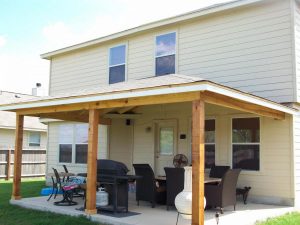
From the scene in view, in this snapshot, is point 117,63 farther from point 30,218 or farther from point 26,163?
point 26,163

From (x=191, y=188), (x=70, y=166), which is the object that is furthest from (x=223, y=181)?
(x=70, y=166)

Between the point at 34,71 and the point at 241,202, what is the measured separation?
143 ft

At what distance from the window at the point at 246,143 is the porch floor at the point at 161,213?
1.13m

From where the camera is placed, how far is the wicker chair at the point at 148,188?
8.98 m

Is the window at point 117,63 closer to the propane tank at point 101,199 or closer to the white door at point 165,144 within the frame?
the white door at point 165,144

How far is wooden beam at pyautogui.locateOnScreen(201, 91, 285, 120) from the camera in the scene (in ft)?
22.6

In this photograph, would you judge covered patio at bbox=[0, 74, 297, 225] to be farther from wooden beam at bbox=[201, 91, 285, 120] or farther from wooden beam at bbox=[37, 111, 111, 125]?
wooden beam at bbox=[37, 111, 111, 125]

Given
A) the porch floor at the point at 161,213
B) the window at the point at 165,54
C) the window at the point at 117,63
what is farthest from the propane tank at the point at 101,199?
the window at the point at 117,63

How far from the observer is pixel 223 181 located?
27.2ft

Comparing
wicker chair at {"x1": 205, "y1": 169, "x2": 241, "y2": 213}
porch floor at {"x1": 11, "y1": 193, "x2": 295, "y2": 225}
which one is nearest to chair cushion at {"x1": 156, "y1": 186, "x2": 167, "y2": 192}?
porch floor at {"x1": 11, "y1": 193, "x2": 295, "y2": 225}

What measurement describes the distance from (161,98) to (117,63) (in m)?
6.88

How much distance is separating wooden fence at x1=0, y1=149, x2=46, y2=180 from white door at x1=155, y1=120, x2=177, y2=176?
31.8ft

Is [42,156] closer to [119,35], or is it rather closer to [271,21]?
[119,35]

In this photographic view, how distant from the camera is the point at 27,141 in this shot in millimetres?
23109
